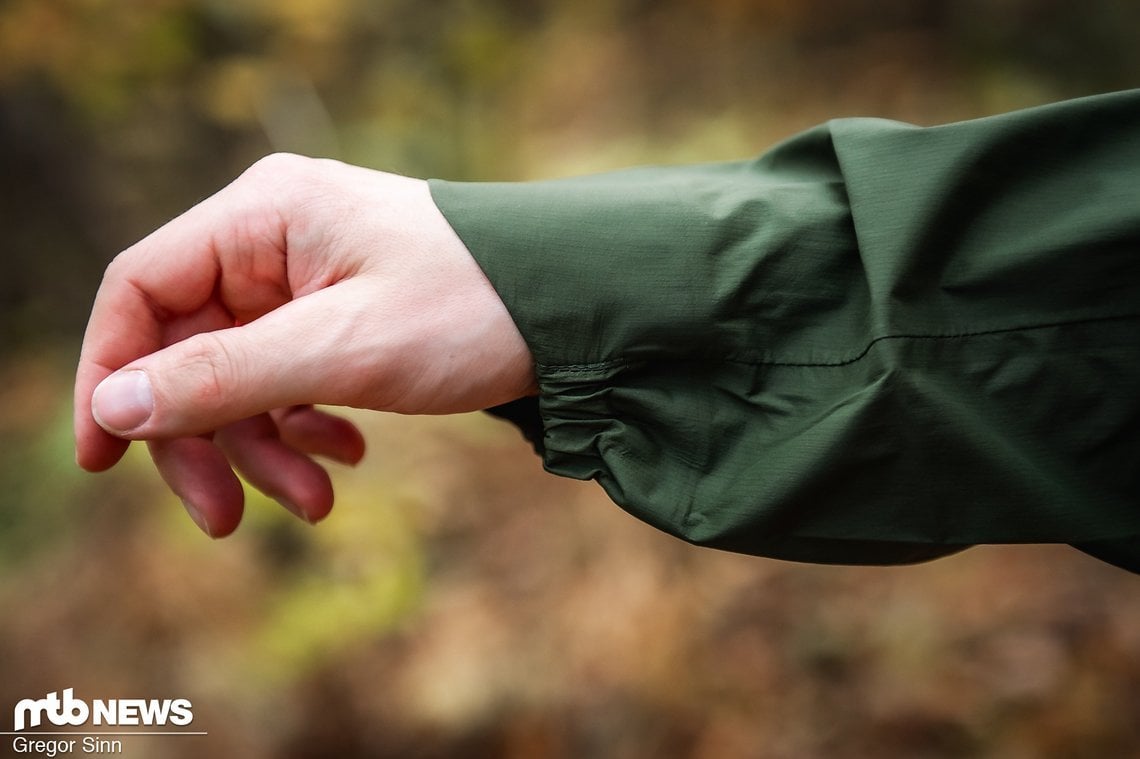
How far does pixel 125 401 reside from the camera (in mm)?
1057

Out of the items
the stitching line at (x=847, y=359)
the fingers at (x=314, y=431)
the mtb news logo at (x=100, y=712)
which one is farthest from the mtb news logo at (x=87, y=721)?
the stitching line at (x=847, y=359)

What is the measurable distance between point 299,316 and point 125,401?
0.25 m

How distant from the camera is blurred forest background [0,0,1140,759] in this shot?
2312mm

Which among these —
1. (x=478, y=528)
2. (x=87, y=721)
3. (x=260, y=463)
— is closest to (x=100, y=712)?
(x=87, y=721)

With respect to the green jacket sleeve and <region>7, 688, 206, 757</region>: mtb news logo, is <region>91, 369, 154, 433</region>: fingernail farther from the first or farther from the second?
<region>7, 688, 206, 757</region>: mtb news logo

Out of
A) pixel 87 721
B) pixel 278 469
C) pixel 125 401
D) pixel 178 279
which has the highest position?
pixel 178 279

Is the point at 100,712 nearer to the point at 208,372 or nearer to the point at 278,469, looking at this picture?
the point at 278,469

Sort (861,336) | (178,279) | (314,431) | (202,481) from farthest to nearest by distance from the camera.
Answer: (314,431) → (202,481) → (178,279) → (861,336)

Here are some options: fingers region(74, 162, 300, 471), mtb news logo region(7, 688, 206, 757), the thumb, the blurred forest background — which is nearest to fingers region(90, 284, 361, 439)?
the thumb

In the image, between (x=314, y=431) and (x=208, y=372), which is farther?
(x=314, y=431)

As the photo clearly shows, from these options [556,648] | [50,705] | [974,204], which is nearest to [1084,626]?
[556,648]

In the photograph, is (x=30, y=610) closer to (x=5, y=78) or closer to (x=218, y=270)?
(x=5, y=78)

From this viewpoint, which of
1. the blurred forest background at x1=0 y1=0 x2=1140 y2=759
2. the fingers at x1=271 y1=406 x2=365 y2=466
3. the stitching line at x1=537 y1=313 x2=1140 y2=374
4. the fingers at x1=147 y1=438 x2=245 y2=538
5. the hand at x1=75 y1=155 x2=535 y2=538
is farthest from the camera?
the blurred forest background at x1=0 y1=0 x2=1140 y2=759

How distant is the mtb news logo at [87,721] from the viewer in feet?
8.43
